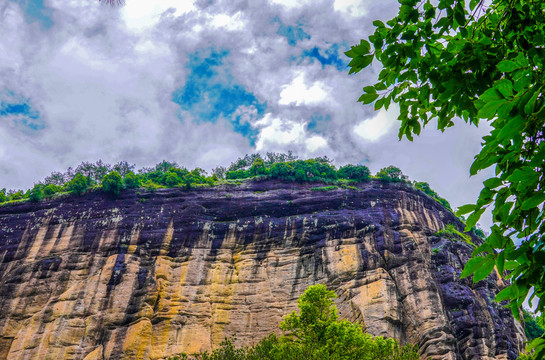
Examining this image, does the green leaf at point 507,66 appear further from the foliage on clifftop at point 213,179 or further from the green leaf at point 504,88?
the foliage on clifftop at point 213,179

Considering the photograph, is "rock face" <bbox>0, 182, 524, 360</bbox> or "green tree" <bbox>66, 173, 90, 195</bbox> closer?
"rock face" <bbox>0, 182, 524, 360</bbox>

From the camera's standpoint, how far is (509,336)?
23.6 meters

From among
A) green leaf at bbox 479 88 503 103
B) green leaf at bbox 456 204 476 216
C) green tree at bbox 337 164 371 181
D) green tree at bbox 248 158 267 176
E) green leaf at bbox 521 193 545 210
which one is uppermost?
green tree at bbox 248 158 267 176

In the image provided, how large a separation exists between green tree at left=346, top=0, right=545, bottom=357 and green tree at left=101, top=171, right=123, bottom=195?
101 ft

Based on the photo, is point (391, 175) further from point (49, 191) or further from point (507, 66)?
point (507, 66)

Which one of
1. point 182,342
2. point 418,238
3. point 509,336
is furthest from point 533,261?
point 418,238

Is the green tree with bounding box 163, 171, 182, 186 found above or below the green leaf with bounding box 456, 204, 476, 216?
above

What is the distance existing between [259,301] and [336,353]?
1189cm

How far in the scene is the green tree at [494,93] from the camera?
1655 mm

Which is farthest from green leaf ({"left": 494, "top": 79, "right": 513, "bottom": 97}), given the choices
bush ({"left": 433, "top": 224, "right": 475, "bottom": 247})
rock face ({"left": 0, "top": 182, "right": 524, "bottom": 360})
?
bush ({"left": 433, "top": 224, "right": 475, "bottom": 247})

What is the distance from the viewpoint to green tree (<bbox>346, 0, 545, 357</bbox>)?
1655mm

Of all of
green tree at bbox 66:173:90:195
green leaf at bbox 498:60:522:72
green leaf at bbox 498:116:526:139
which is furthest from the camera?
green tree at bbox 66:173:90:195

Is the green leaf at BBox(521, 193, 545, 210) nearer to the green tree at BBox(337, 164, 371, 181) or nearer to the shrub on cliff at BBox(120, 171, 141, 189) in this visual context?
the shrub on cliff at BBox(120, 171, 141, 189)

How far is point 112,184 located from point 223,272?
35.9ft
